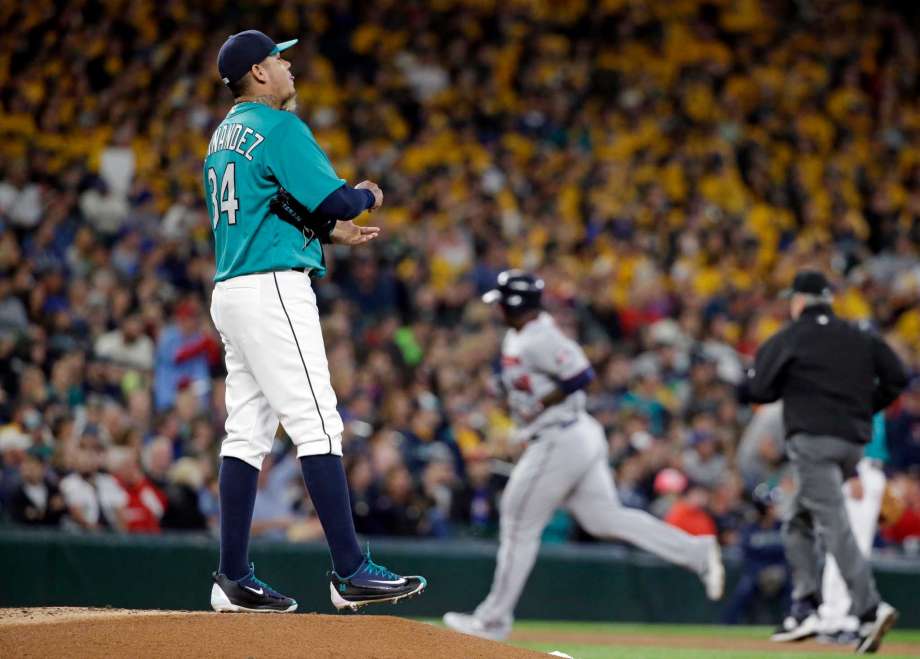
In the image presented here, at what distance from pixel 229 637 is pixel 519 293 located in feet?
12.4

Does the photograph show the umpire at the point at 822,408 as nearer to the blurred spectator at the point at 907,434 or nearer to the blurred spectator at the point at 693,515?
the blurred spectator at the point at 693,515

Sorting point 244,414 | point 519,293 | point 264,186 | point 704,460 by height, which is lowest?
point 704,460

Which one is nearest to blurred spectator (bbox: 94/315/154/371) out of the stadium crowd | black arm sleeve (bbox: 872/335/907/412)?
the stadium crowd

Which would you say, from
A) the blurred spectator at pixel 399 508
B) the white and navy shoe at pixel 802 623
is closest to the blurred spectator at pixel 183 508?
the blurred spectator at pixel 399 508

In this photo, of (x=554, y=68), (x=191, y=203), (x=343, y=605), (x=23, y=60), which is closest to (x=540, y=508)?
(x=343, y=605)

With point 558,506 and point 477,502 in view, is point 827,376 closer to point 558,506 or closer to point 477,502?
point 558,506

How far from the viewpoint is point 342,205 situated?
201 inches

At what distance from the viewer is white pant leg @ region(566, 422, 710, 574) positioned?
8312mm

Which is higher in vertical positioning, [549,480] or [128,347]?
[128,347]

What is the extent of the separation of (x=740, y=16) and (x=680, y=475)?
1075 cm

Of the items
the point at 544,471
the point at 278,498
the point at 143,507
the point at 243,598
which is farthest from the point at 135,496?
the point at 243,598

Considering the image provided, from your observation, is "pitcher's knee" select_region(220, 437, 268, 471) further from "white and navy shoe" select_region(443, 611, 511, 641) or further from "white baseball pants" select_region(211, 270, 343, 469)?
"white and navy shoe" select_region(443, 611, 511, 641)

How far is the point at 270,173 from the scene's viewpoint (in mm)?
5215

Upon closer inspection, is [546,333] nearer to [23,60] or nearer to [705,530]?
[705,530]
